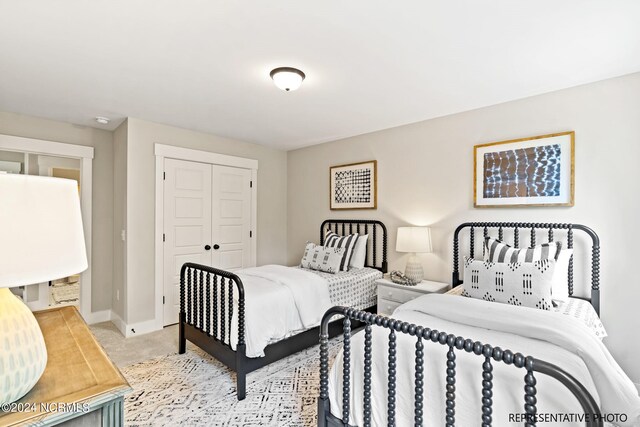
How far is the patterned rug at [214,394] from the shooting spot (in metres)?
2.15

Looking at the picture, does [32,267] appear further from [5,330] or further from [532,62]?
[532,62]

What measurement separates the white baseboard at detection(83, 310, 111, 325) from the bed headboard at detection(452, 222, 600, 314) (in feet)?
13.7

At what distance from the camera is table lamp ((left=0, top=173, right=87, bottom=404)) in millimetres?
803

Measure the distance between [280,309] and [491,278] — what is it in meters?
1.69

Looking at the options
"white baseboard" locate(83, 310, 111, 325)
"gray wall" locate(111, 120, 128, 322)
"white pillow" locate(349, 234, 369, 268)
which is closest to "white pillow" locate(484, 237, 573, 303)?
"white pillow" locate(349, 234, 369, 268)

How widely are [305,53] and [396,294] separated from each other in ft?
7.89

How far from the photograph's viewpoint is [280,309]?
2.75 metres

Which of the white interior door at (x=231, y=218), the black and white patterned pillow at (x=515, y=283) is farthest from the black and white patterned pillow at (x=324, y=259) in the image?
the black and white patterned pillow at (x=515, y=283)

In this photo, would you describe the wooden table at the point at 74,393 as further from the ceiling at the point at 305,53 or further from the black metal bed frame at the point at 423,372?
the ceiling at the point at 305,53

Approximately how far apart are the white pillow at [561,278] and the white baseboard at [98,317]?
477cm

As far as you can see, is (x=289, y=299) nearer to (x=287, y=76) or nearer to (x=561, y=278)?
(x=287, y=76)

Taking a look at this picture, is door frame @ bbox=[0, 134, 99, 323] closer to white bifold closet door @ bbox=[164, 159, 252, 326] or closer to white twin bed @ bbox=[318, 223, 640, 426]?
white bifold closet door @ bbox=[164, 159, 252, 326]

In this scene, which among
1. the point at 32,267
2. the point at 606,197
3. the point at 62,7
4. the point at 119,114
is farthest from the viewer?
the point at 119,114

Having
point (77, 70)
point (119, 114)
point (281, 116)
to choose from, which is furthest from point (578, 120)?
point (119, 114)
